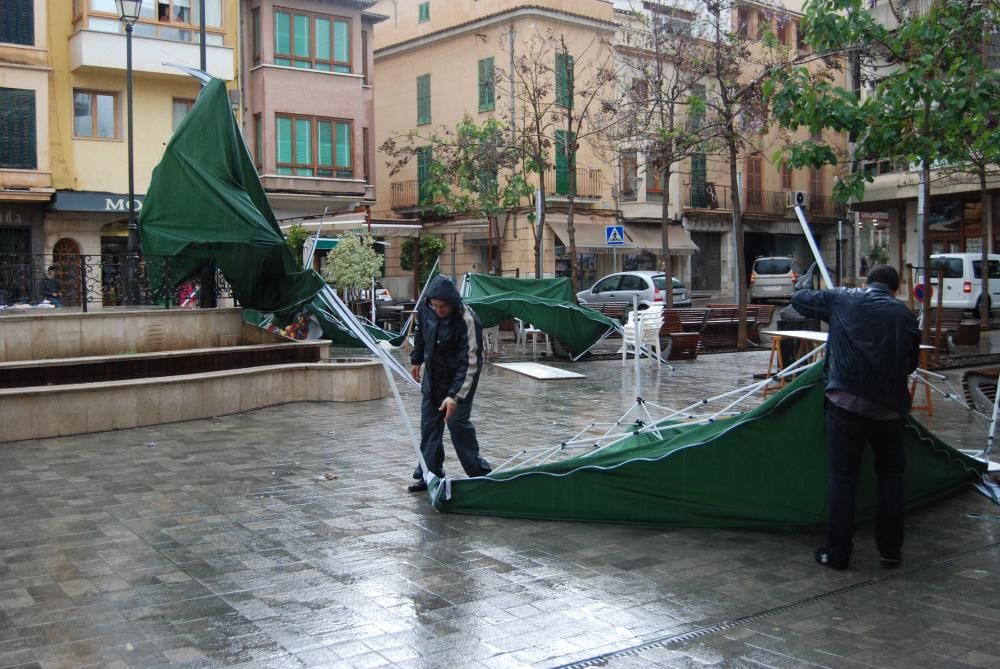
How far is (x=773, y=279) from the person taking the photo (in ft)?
115

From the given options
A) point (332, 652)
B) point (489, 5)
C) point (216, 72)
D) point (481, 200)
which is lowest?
point (332, 652)

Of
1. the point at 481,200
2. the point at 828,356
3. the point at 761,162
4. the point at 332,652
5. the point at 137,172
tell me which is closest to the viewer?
the point at 332,652

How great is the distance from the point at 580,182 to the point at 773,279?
25.0ft

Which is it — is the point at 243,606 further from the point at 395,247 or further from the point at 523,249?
the point at 395,247

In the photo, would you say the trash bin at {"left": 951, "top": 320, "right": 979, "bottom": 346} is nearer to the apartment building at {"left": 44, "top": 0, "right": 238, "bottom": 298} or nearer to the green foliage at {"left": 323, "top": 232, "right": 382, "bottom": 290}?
the green foliage at {"left": 323, "top": 232, "right": 382, "bottom": 290}

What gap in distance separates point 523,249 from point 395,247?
599 cm

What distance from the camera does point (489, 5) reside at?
34.7 metres

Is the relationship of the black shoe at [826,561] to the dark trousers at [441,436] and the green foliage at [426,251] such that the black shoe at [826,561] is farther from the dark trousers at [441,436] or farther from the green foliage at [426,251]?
the green foliage at [426,251]

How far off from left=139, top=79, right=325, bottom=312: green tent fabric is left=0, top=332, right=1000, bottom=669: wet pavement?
5016 mm

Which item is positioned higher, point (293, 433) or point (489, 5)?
point (489, 5)

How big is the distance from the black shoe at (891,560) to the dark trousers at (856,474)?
0.04 feet

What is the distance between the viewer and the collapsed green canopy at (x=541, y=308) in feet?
55.3

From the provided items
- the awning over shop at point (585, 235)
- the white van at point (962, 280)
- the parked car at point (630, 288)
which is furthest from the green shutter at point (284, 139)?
the white van at point (962, 280)

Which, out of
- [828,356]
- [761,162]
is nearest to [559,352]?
[828,356]
